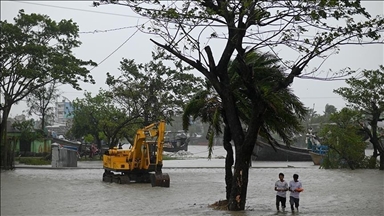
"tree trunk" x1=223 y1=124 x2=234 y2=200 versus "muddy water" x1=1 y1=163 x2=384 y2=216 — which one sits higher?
"tree trunk" x1=223 y1=124 x2=234 y2=200

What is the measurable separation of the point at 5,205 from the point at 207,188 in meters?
11.6

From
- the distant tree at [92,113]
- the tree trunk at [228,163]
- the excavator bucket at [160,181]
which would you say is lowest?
the excavator bucket at [160,181]

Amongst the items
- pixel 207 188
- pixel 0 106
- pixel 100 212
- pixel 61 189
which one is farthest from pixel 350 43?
pixel 0 106

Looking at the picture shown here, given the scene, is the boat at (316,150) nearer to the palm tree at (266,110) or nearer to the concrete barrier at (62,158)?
the concrete barrier at (62,158)

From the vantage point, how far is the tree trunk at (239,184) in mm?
16812

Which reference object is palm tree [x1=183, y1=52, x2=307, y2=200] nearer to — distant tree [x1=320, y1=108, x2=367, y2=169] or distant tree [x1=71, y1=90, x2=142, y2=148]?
distant tree [x1=320, y1=108, x2=367, y2=169]

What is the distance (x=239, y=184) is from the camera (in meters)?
16.8

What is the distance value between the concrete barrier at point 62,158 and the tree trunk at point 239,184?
26.5m

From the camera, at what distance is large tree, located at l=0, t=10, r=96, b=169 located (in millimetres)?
34156

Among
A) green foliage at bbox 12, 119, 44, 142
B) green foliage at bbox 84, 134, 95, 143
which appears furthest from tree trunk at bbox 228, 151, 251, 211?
green foliage at bbox 84, 134, 95, 143

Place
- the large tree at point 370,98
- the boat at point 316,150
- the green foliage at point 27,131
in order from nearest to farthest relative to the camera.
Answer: the large tree at point 370,98
the boat at point 316,150
the green foliage at point 27,131

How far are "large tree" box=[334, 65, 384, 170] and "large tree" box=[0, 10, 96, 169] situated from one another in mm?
17286

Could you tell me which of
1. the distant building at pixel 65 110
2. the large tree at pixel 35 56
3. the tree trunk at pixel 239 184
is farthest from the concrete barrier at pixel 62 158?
the tree trunk at pixel 239 184

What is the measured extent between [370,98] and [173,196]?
19.7 metres
